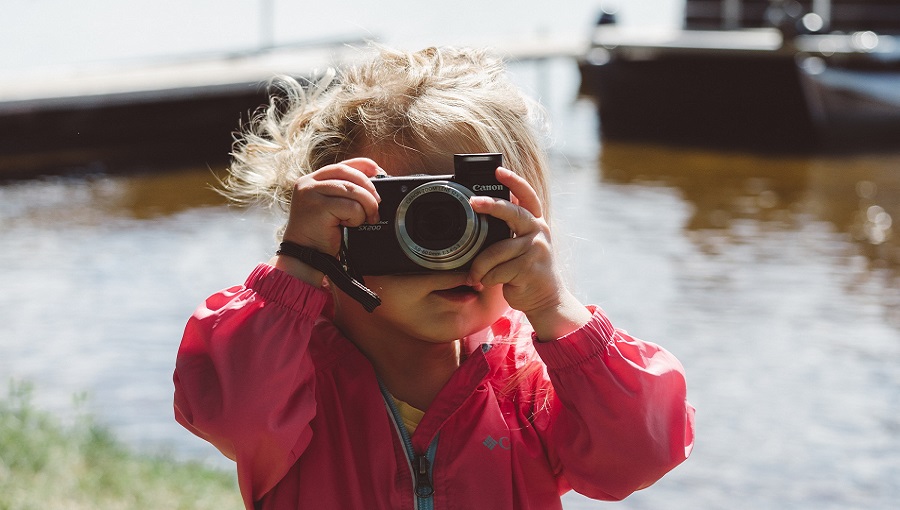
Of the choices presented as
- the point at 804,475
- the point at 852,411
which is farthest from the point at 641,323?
the point at 804,475

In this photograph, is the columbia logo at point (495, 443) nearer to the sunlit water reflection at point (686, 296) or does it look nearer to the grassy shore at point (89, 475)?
the sunlit water reflection at point (686, 296)

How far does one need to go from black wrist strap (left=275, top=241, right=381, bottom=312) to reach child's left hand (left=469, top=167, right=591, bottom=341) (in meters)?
0.14

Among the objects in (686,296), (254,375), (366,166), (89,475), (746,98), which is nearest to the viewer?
(254,375)

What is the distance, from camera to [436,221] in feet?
4.82

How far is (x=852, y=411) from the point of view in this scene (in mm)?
4562

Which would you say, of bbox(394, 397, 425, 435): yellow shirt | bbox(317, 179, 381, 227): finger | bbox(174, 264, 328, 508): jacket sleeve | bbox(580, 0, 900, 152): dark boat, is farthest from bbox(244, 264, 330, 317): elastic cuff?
bbox(580, 0, 900, 152): dark boat

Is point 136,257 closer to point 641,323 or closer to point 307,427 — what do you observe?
point 641,323

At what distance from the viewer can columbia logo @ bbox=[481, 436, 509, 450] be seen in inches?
60.8

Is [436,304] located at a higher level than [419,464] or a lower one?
higher

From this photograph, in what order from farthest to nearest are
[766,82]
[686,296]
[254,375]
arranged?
[766,82]
[686,296]
[254,375]

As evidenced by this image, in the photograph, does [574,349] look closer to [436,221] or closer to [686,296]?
[436,221]

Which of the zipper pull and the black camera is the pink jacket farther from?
the black camera

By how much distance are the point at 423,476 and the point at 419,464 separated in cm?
2

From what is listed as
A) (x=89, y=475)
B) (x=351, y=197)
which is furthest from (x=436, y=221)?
(x=89, y=475)
